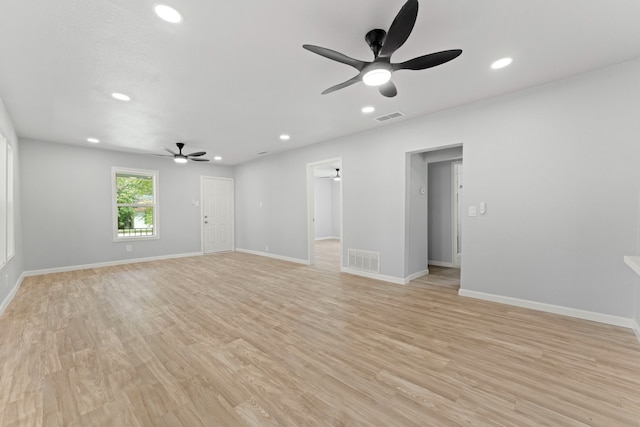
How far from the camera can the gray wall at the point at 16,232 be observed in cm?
359

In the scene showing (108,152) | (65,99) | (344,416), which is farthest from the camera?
(108,152)

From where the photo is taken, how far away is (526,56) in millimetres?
2605

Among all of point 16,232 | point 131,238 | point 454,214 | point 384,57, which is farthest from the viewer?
point 131,238

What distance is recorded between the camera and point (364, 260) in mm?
5109

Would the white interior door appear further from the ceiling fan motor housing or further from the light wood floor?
the ceiling fan motor housing

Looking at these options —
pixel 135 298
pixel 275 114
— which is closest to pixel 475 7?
pixel 275 114

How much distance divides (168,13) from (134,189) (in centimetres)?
624

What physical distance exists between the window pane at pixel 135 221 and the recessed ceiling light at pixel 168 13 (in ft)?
20.1

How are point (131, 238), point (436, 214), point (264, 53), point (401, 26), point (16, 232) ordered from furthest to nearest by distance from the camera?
point (131, 238) < point (436, 214) < point (16, 232) < point (264, 53) < point (401, 26)

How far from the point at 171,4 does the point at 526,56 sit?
3.20m

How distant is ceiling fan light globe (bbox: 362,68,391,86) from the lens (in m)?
2.23

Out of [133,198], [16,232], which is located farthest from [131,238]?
[16,232]

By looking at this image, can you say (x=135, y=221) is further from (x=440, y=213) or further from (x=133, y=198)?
(x=440, y=213)

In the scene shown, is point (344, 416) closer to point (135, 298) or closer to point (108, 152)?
point (135, 298)
